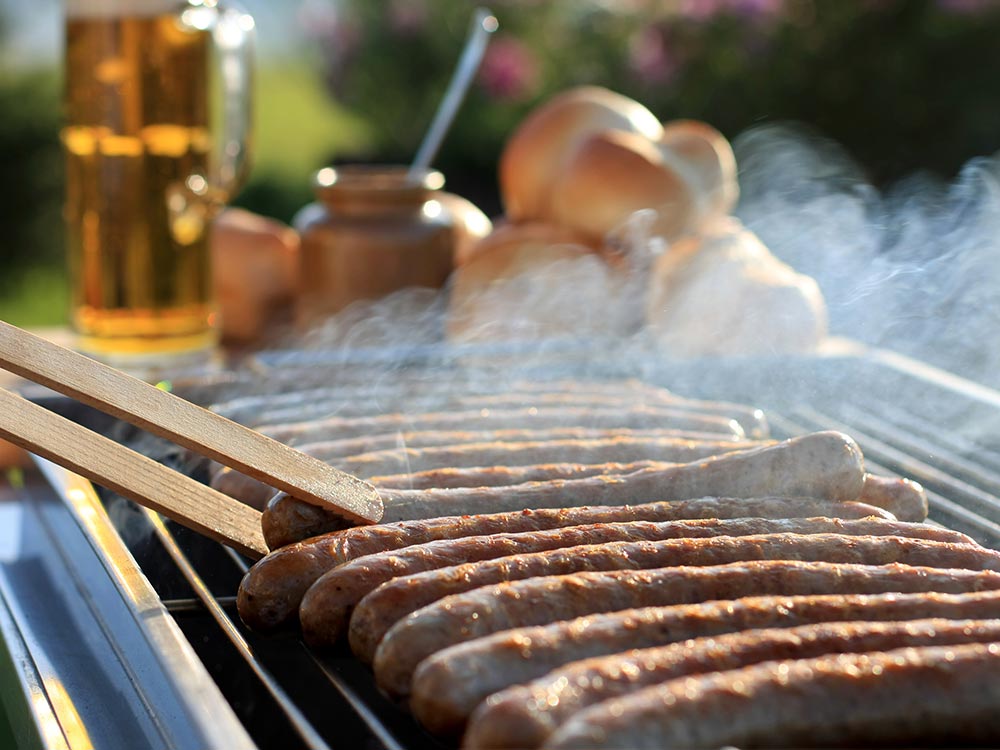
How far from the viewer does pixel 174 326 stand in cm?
404

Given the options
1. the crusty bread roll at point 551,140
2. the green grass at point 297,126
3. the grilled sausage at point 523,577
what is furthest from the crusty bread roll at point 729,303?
the green grass at point 297,126

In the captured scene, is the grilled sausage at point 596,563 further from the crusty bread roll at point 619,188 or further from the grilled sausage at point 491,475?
the crusty bread roll at point 619,188

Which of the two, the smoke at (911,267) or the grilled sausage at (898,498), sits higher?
the smoke at (911,267)

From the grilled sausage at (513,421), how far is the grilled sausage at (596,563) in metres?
0.78

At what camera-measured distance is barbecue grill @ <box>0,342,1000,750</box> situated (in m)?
1.92

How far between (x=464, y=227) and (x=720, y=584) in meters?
2.86

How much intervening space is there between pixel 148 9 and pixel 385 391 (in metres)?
1.44

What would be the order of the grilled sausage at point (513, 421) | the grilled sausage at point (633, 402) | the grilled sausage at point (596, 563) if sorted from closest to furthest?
1. the grilled sausage at point (596, 563)
2. the grilled sausage at point (513, 421)
3. the grilled sausage at point (633, 402)

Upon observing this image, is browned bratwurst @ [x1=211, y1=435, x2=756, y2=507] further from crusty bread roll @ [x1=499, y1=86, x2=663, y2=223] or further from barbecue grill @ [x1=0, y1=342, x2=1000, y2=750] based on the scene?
crusty bread roll @ [x1=499, y1=86, x2=663, y2=223]

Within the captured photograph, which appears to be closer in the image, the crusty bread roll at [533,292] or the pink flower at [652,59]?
the crusty bread roll at [533,292]

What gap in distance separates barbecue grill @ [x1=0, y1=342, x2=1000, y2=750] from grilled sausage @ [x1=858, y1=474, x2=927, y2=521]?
18cm

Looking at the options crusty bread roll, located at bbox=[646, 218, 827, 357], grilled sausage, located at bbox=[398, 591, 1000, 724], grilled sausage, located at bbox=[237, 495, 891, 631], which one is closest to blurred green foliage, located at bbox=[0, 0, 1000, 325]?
crusty bread roll, located at bbox=[646, 218, 827, 357]

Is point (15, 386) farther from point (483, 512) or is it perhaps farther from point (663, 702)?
point (663, 702)

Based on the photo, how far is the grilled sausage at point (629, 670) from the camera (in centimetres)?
153
